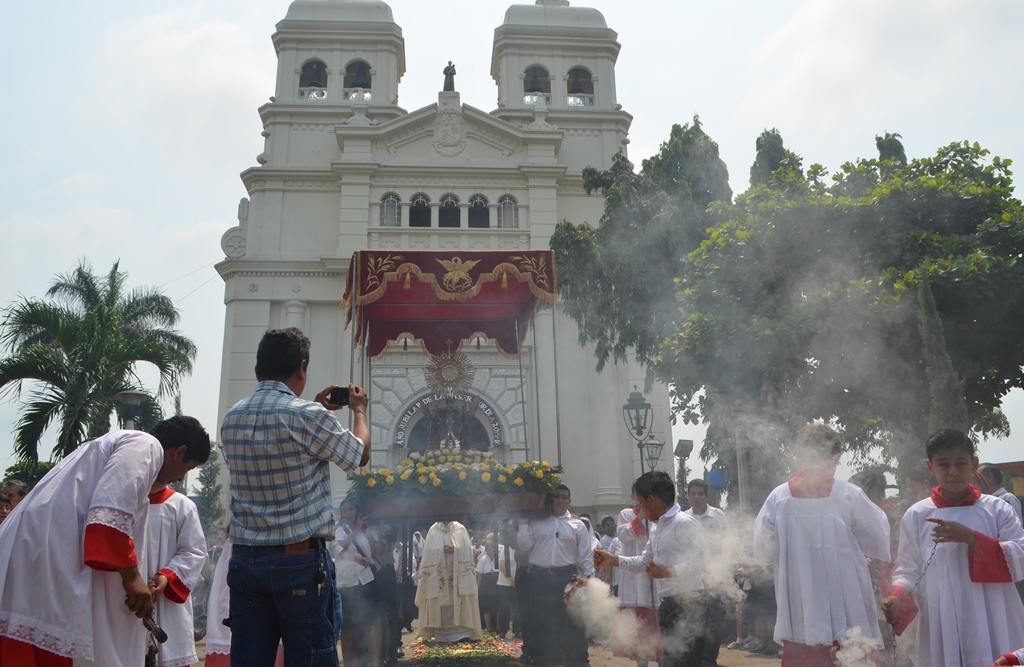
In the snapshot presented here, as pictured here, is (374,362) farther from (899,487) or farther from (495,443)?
(899,487)

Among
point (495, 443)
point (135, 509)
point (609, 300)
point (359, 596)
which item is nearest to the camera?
point (135, 509)

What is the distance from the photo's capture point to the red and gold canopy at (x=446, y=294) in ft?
34.1

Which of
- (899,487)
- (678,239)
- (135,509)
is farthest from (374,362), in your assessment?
(135,509)

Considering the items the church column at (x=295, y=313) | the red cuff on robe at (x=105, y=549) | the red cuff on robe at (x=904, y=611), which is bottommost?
the red cuff on robe at (x=904, y=611)

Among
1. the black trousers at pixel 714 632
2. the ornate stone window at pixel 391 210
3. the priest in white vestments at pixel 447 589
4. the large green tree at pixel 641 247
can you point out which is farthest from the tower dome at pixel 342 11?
the black trousers at pixel 714 632

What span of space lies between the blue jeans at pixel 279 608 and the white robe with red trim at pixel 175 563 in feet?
2.14

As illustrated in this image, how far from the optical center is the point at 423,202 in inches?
813

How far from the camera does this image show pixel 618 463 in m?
18.9

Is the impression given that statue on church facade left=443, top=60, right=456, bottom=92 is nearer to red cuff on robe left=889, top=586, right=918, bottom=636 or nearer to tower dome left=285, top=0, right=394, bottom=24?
tower dome left=285, top=0, right=394, bottom=24

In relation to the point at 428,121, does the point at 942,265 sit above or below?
below

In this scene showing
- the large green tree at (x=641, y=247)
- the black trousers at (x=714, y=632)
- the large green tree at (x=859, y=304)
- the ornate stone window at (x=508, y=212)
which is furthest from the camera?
the ornate stone window at (x=508, y=212)

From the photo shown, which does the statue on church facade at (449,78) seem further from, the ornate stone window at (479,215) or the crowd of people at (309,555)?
the crowd of people at (309,555)

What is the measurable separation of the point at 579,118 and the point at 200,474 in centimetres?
3280

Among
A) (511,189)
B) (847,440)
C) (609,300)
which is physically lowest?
(847,440)
